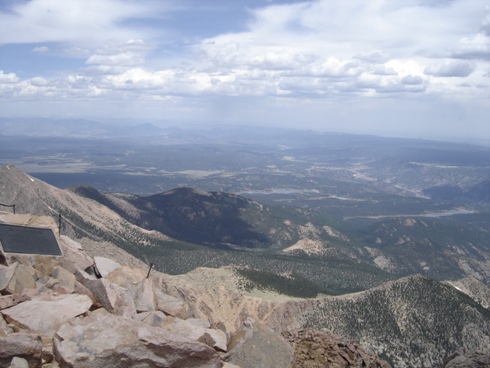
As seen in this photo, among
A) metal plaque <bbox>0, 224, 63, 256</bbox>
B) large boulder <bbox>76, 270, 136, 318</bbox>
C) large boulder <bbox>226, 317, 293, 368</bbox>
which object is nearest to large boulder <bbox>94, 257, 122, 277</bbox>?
metal plaque <bbox>0, 224, 63, 256</bbox>

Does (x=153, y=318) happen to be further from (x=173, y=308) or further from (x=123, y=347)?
(x=123, y=347)

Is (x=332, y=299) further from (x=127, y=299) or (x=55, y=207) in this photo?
(x=55, y=207)

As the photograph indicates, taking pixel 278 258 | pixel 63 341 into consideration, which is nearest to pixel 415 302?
pixel 278 258

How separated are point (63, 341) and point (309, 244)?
546ft

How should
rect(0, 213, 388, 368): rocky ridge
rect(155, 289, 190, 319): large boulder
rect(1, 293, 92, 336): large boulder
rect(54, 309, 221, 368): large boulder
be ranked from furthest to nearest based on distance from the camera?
rect(155, 289, 190, 319): large boulder
rect(1, 293, 92, 336): large boulder
rect(0, 213, 388, 368): rocky ridge
rect(54, 309, 221, 368): large boulder

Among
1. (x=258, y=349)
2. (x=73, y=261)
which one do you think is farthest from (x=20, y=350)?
(x=73, y=261)

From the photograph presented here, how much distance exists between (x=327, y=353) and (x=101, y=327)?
11352 mm

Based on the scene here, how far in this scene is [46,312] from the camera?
18.2 metres

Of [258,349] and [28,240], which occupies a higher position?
[28,240]

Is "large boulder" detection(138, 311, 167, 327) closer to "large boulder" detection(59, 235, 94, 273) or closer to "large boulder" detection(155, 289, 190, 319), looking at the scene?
"large boulder" detection(155, 289, 190, 319)

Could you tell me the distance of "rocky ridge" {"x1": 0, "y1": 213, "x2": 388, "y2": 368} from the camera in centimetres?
1529

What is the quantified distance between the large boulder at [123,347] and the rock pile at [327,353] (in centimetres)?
635

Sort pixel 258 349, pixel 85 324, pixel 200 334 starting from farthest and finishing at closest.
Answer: pixel 200 334 → pixel 258 349 → pixel 85 324

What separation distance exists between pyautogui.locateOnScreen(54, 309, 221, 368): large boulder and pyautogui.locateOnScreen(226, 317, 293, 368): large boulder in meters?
2.66
